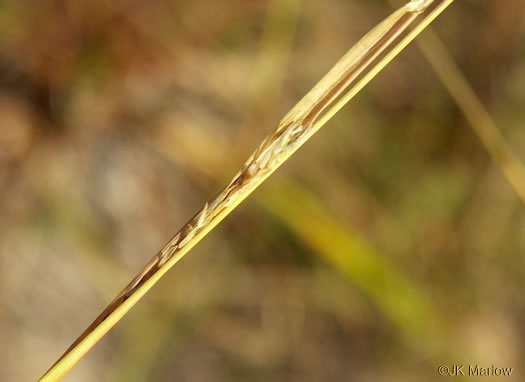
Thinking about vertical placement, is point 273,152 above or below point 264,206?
below

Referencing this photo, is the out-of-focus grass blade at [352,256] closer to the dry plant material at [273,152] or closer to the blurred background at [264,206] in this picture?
the blurred background at [264,206]

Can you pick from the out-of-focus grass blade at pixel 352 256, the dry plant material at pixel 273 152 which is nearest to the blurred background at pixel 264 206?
the out-of-focus grass blade at pixel 352 256

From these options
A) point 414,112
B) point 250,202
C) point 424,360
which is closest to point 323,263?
point 250,202

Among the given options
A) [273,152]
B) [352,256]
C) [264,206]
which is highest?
[264,206]

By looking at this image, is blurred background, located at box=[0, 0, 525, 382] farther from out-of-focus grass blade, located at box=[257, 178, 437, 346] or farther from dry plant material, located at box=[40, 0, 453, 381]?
dry plant material, located at box=[40, 0, 453, 381]

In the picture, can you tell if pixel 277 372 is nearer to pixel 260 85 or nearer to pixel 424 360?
pixel 424 360

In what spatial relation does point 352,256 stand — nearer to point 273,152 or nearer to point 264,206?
point 264,206

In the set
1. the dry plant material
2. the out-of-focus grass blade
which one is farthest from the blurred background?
the dry plant material

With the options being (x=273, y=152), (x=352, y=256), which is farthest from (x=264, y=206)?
(x=273, y=152)
